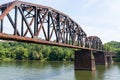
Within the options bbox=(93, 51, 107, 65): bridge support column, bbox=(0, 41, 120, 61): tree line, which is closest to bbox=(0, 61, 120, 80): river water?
bbox=(93, 51, 107, 65): bridge support column

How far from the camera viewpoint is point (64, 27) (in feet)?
220

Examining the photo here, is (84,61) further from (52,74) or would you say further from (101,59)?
(101,59)

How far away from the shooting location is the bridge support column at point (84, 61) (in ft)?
270

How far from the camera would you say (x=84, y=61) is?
273ft

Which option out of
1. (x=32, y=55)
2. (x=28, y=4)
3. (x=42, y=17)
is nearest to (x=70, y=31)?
(x=42, y=17)

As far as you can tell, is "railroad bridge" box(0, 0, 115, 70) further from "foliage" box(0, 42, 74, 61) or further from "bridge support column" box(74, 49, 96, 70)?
"foliage" box(0, 42, 74, 61)

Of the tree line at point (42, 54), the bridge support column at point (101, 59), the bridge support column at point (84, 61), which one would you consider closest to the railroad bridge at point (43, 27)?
the bridge support column at point (84, 61)

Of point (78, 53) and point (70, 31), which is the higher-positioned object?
point (70, 31)

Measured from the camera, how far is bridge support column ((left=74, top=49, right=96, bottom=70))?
8219cm

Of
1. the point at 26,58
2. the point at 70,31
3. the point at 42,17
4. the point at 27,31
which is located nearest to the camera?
the point at 27,31

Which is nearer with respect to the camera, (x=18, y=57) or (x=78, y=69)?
(x=78, y=69)

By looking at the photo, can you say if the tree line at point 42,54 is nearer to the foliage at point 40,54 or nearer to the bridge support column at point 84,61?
the foliage at point 40,54

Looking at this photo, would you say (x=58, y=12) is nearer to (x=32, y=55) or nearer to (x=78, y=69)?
(x=78, y=69)

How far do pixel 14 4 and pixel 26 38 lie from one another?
221 inches
